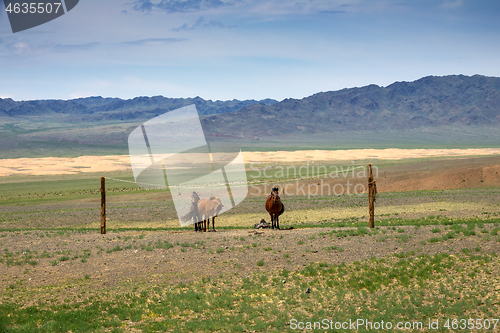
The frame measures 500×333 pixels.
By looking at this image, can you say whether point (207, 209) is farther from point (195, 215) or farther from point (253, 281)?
point (253, 281)

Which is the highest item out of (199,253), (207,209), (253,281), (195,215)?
(207,209)

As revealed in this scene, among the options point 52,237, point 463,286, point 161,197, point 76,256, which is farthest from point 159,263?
point 161,197

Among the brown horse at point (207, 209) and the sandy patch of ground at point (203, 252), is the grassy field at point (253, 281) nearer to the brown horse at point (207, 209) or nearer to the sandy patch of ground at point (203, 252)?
the sandy patch of ground at point (203, 252)

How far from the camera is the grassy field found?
1018cm

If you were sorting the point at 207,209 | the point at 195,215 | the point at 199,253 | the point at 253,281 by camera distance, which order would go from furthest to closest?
the point at 195,215, the point at 207,209, the point at 199,253, the point at 253,281

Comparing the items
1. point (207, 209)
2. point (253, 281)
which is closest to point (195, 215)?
point (207, 209)

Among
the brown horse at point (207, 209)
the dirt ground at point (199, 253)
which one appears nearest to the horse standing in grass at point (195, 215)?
the brown horse at point (207, 209)

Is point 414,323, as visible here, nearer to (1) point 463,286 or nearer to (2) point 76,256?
(1) point 463,286

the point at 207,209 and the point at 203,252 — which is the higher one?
the point at 207,209

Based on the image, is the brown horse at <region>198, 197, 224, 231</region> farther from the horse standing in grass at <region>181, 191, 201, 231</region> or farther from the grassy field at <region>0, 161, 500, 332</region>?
the grassy field at <region>0, 161, 500, 332</region>

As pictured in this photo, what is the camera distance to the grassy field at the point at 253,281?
10.2 metres

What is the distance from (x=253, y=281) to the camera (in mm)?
12750

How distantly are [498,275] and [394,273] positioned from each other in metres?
2.56

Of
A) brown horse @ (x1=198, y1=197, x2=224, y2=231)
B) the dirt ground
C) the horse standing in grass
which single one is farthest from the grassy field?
the horse standing in grass
